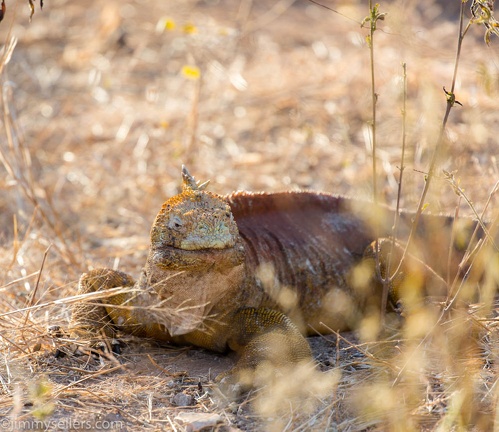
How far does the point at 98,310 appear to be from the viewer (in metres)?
4.56

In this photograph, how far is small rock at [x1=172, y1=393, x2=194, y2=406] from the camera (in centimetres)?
380

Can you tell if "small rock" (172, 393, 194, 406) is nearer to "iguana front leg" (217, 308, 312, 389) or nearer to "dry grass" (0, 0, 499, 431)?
"dry grass" (0, 0, 499, 431)

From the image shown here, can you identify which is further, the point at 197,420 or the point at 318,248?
the point at 318,248

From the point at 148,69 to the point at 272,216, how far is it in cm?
783

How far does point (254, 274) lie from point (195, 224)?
0.79 m

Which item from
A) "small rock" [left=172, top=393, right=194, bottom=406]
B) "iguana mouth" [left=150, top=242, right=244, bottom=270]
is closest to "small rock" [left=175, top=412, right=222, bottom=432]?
"small rock" [left=172, top=393, right=194, bottom=406]

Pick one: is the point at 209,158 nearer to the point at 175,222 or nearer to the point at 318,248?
the point at 318,248

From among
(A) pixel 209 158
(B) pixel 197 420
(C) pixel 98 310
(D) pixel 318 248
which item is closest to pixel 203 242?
(B) pixel 197 420

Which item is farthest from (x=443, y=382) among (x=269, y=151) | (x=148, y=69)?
(x=148, y=69)

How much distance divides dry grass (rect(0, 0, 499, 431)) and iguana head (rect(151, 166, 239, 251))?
659 mm

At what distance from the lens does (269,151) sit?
358 inches

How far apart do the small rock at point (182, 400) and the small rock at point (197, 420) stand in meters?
0.19

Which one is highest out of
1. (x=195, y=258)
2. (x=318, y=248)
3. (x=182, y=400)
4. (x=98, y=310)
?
(x=195, y=258)

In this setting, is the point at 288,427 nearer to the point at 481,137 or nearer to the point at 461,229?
the point at 461,229
